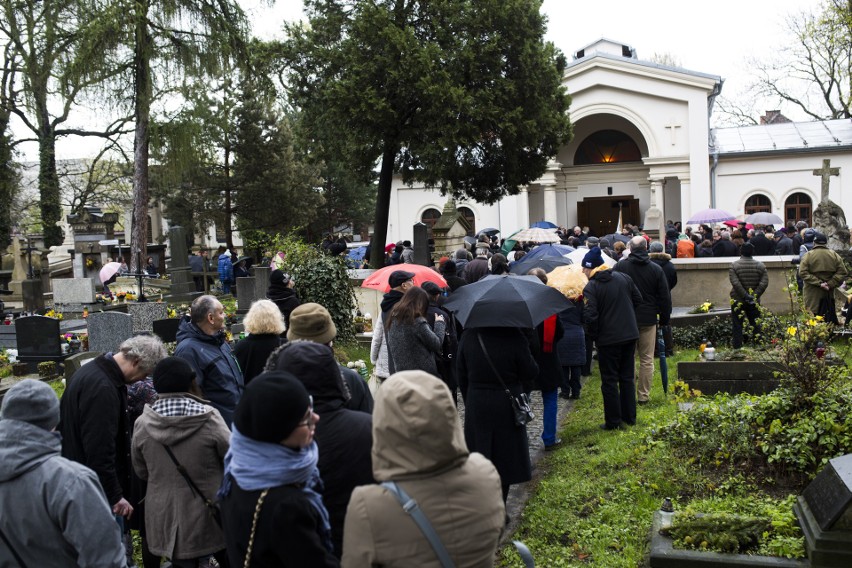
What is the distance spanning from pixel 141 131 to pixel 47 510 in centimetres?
2396

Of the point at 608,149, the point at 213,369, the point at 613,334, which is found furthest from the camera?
the point at 608,149

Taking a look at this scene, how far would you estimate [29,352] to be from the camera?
13.2 meters

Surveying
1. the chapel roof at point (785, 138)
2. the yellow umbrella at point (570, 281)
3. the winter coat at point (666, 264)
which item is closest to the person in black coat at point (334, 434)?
the yellow umbrella at point (570, 281)

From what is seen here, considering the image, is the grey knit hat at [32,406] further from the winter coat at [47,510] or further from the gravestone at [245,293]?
the gravestone at [245,293]

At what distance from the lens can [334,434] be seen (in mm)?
3486

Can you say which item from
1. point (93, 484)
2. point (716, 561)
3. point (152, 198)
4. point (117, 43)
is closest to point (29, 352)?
point (93, 484)

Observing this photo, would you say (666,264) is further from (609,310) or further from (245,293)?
(245,293)

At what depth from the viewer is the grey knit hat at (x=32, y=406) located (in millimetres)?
3443

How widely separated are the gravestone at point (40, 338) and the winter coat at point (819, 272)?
12.2m

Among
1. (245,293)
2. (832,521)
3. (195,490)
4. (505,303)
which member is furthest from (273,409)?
(245,293)

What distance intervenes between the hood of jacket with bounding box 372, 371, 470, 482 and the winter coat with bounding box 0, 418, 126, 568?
1.41 m

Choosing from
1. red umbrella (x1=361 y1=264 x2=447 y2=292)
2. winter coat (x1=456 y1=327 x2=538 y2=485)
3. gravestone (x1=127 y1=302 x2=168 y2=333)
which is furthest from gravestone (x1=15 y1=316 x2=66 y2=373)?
winter coat (x1=456 y1=327 x2=538 y2=485)

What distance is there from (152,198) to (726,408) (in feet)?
130

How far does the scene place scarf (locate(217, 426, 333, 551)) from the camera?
296 cm
